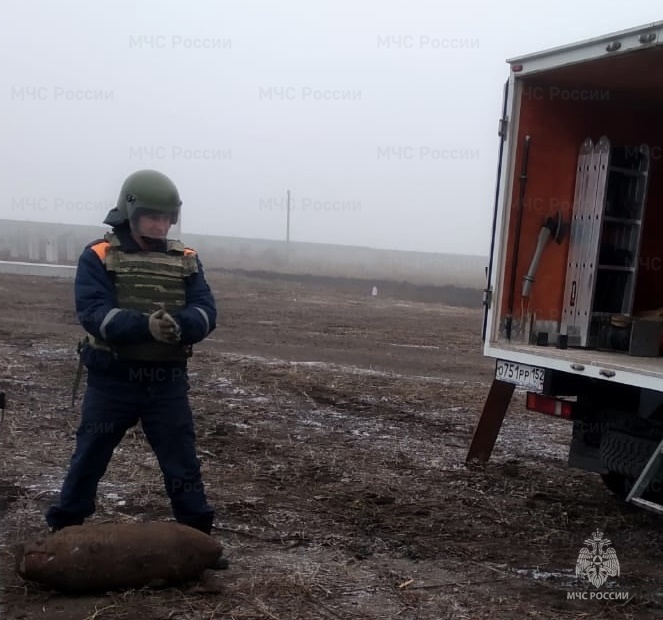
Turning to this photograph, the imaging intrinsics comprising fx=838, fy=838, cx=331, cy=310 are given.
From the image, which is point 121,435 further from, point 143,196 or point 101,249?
point 143,196

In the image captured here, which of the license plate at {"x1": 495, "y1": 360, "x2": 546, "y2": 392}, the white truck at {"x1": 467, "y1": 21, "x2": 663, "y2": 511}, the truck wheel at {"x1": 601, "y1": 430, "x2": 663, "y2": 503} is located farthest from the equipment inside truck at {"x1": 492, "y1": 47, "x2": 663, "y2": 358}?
the truck wheel at {"x1": 601, "y1": 430, "x2": 663, "y2": 503}

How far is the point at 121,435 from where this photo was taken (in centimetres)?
417

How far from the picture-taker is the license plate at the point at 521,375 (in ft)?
18.4

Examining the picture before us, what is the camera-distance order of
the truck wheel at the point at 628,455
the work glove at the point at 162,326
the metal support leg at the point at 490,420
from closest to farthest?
1. the work glove at the point at 162,326
2. the truck wheel at the point at 628,455
3. the metal support leg at the point at 490,420

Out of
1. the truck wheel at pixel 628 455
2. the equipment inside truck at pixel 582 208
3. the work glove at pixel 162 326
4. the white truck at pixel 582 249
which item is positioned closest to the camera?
the work glove at pixel 162 326

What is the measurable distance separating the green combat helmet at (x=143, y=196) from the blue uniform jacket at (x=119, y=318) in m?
0.09

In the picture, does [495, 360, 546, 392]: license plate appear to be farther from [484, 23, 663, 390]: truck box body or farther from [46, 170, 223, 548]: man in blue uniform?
[46, 170, 223, 548]: man in blue uniform

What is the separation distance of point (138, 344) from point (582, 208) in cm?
369

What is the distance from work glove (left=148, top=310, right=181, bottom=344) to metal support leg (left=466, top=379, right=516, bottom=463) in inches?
121

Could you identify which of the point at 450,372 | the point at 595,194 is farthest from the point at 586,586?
the point at 450,372

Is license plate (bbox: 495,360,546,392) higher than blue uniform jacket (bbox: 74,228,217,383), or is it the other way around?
blue uniform jacket (bbox: 74,228,217,383)

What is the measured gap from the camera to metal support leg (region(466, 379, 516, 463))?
252 inches

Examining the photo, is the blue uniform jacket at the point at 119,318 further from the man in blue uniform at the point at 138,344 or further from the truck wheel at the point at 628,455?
the truck wheel at the point at 628,455

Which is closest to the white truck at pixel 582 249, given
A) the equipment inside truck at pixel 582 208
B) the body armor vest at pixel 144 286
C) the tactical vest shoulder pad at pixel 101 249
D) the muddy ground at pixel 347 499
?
the equipment inside truck at pixel 582 208
